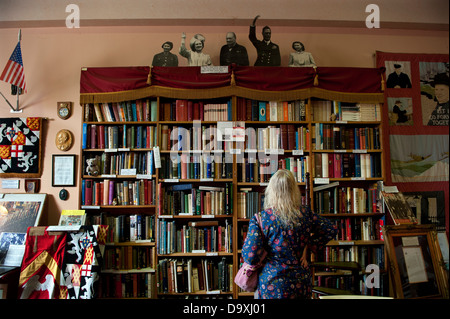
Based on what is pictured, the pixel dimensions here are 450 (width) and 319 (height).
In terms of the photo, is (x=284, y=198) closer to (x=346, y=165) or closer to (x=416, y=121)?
(x=346, y=165)

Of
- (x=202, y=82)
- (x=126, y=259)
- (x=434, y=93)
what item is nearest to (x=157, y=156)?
(x=202, y=82)

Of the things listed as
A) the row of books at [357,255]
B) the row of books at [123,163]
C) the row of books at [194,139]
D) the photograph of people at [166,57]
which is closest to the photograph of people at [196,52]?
the photograph of people at [166,57]

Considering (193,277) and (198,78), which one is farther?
(198,78)

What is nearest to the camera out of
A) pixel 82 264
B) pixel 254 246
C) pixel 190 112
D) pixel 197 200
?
pixel 254 246

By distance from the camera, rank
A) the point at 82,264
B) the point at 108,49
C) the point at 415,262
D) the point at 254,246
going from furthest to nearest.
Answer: the point at 108,49, the point at 415,262, the point at 82,264, the point at 254,246

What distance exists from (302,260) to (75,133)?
9.38ft

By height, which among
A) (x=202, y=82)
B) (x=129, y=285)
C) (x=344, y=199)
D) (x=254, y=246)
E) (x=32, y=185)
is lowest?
(x=129, y=285)

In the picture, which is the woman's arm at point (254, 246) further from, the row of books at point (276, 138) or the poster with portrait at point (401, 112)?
the poster with portrait at point (401, 112)

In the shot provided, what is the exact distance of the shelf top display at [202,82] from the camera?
312cm

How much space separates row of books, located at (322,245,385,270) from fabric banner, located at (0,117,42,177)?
3.43m

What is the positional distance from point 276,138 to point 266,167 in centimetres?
35

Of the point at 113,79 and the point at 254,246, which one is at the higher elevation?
the point at 113,79

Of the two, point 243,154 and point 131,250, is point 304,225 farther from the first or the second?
point 131,250

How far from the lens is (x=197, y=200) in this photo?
3.08 m
